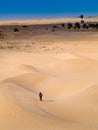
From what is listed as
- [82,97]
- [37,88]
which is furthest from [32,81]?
[82,97]

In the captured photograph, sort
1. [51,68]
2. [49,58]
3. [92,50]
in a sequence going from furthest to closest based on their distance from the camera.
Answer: [92,50]
[49,58]
[51,68]

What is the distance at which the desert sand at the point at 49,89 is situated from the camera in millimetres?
13398

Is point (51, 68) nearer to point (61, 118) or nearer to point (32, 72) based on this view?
point (32, 72)

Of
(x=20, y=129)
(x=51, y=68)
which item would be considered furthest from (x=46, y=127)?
(x=51, y=68)

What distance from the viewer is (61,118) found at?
1442 centimetres

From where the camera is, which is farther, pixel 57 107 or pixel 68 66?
pixel 68 66

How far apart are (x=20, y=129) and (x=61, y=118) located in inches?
95.8

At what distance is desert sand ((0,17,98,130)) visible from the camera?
44.0 feet

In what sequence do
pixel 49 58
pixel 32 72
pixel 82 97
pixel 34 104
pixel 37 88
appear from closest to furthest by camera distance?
pixel 34 104 < pixel 82 97 < pixel 37 88 < pixel 32 72 < pixel 49 58

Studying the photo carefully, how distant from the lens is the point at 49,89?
21875 mm

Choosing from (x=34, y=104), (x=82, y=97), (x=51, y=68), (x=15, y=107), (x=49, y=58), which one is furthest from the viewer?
(x=49, y=58)

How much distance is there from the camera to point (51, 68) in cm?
2894

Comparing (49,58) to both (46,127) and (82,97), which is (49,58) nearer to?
(82,97)

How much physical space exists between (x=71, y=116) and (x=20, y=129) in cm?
320
